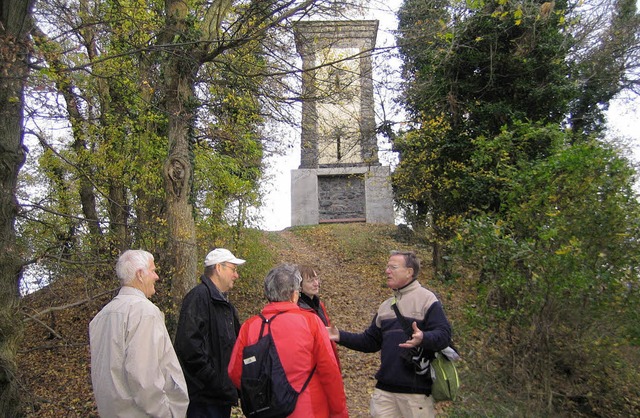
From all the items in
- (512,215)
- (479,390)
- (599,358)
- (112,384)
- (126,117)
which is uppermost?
(126,117)

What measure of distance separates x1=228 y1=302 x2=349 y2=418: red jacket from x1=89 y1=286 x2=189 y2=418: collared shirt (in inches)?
15.4

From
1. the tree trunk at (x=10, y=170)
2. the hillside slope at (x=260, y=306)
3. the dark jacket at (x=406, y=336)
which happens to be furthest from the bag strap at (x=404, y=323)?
the hillside slope at (x=260, y=306)

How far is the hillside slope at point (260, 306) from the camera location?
7.38 metres

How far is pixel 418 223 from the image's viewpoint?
638 inches

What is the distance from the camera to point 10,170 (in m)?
4.82

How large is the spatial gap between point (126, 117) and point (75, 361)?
203 inches

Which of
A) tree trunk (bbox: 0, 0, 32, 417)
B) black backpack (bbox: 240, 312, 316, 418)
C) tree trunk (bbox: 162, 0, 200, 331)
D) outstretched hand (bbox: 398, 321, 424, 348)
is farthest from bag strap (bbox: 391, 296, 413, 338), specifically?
tree trunk (bbox: 162, 0, 200, 331)

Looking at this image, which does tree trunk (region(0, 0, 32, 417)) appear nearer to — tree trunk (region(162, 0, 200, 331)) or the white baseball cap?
the white baseball cap

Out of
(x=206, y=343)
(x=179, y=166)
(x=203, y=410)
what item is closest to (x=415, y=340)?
(x=206, y=343)

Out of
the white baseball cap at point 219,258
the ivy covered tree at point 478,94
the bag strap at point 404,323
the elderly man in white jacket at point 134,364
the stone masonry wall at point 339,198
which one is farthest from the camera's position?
the stone masonry wall at point 339,198

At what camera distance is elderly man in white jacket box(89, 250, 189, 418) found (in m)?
2.80

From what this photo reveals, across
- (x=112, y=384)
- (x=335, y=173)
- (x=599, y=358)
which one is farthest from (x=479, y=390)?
(x=335, y=173)

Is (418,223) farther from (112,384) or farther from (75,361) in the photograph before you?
(112,384)

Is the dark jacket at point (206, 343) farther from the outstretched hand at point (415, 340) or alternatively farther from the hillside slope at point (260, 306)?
the hillside slope at point (260, 306)
